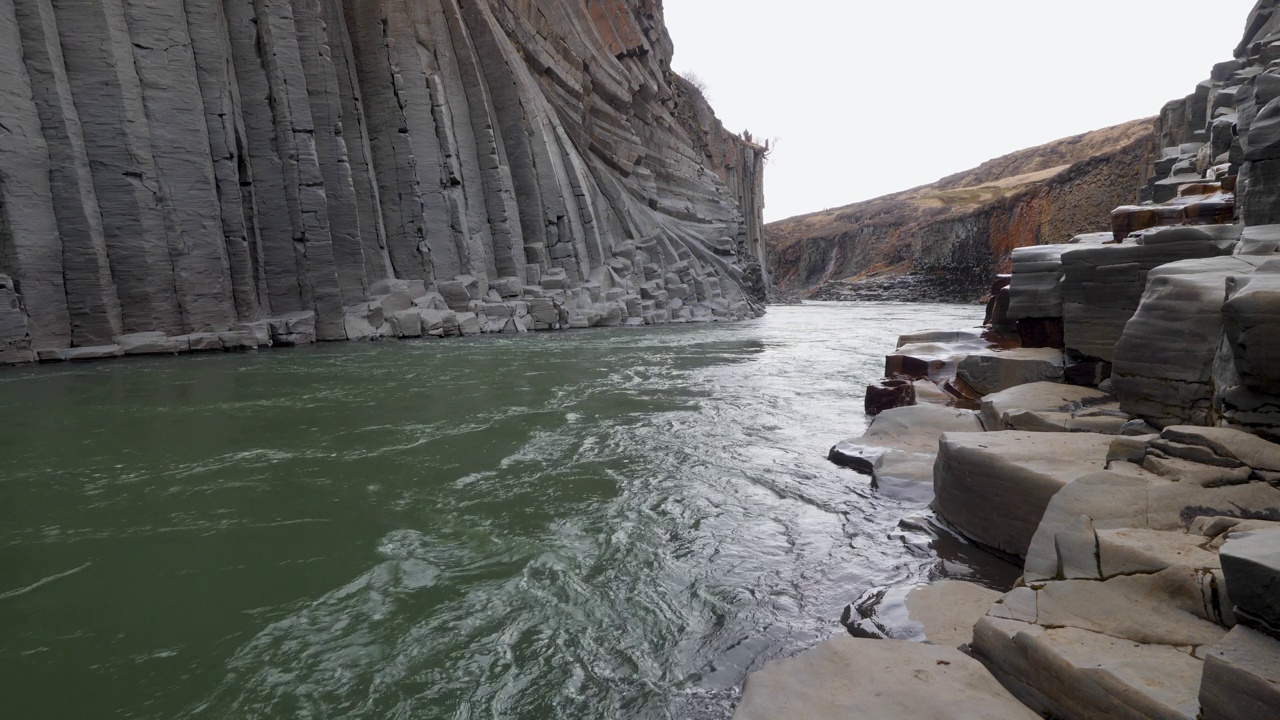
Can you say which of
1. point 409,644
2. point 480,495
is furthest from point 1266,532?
point 480,495

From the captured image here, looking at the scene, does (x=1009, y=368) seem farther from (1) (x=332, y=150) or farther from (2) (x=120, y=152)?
(1) (x=332, y=150)

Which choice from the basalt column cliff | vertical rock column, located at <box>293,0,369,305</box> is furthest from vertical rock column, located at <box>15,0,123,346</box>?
vertical rock column, located at <box>293,0,369,305</box>

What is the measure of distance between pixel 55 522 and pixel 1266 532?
538cm

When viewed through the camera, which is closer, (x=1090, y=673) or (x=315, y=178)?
(x=1090, y=673)

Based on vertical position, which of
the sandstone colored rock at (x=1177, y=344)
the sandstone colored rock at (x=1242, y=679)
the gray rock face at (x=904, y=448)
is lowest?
the gray rock face at (x=904, y=448)

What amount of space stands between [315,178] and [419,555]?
13.2m

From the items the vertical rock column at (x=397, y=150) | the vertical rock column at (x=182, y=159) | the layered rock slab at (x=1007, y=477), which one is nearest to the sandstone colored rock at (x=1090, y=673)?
the layered rock slab at (x=1007, y=477)

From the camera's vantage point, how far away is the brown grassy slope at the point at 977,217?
112 feet

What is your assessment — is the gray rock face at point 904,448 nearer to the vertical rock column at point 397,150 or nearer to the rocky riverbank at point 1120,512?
the rocky riverbank at point 1120,512

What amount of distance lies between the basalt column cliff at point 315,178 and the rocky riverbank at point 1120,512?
11.8 meters

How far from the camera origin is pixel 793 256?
60.5 metres

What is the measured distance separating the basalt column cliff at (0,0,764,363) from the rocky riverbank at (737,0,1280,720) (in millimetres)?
11838

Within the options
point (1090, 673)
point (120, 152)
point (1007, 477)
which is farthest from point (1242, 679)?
point (120, 152)

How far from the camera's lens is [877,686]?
7.04 ft
